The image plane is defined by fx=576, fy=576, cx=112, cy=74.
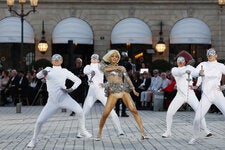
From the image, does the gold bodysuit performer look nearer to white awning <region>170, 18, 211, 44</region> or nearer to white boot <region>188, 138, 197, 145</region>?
white boot <region>188, 138, 197, 145</region>

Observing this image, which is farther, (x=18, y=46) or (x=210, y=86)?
(x=18, y=46)

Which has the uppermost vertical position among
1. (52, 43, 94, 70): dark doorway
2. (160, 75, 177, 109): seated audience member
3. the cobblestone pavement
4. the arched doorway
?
the arched doorway

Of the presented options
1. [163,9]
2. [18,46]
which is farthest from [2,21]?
[163,9]

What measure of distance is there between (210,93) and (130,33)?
24.8 m

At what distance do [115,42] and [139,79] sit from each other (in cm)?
997

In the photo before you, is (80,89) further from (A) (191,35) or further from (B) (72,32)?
(A) (191,35)

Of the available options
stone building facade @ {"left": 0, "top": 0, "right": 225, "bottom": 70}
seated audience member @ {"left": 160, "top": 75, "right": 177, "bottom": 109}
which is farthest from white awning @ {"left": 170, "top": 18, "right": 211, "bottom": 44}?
seated audience member @ {"left": 160, "top": 75, "right": 177, "bottom": 109}

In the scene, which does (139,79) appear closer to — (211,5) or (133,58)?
(133,58)

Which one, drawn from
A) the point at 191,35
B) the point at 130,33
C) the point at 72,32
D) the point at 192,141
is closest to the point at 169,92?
the point at 130,33

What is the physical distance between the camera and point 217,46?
39.0m

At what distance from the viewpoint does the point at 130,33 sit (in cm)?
3809

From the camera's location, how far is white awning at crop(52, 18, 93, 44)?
1495 inches

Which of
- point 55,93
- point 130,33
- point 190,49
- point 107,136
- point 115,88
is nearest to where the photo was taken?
point 55,93

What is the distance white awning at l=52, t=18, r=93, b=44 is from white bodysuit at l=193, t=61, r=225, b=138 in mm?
24790
